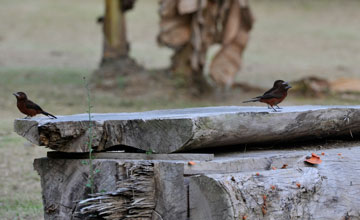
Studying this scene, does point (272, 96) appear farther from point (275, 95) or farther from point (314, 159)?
point (314, 159)

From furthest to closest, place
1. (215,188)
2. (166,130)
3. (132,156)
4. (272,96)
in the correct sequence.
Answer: (272,96) < (132,156) < (166,130) < (215,188)

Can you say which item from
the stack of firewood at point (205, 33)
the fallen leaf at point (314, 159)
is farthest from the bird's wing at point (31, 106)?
the stack of firewood at point (205, 33)

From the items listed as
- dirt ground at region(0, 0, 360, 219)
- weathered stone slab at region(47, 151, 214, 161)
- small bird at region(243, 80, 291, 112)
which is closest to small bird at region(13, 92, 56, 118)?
weathered stone slab at region(47, 151, 214, 161)

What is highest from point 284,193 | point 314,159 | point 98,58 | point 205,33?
point 98,58

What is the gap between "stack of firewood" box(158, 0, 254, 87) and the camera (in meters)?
9.97

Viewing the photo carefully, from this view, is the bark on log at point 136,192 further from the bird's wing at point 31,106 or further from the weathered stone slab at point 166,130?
the bird's wing at point 31,106

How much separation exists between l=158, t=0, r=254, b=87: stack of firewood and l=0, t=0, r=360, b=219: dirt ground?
48 cm

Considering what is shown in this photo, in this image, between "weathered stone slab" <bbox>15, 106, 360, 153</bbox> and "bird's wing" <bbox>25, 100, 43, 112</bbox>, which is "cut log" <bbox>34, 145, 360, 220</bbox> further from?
"bird's wing" <bbox>25, 100, 43, 112</bbox>

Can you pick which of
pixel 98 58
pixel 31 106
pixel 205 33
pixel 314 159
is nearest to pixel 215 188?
pixel 314 159

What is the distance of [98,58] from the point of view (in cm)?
1650

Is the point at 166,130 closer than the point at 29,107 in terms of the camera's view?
Yes

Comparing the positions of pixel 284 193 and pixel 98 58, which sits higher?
pixel 98 58

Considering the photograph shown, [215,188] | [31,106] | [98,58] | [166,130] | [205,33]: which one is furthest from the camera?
[98,58]

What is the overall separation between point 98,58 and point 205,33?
6.75m
